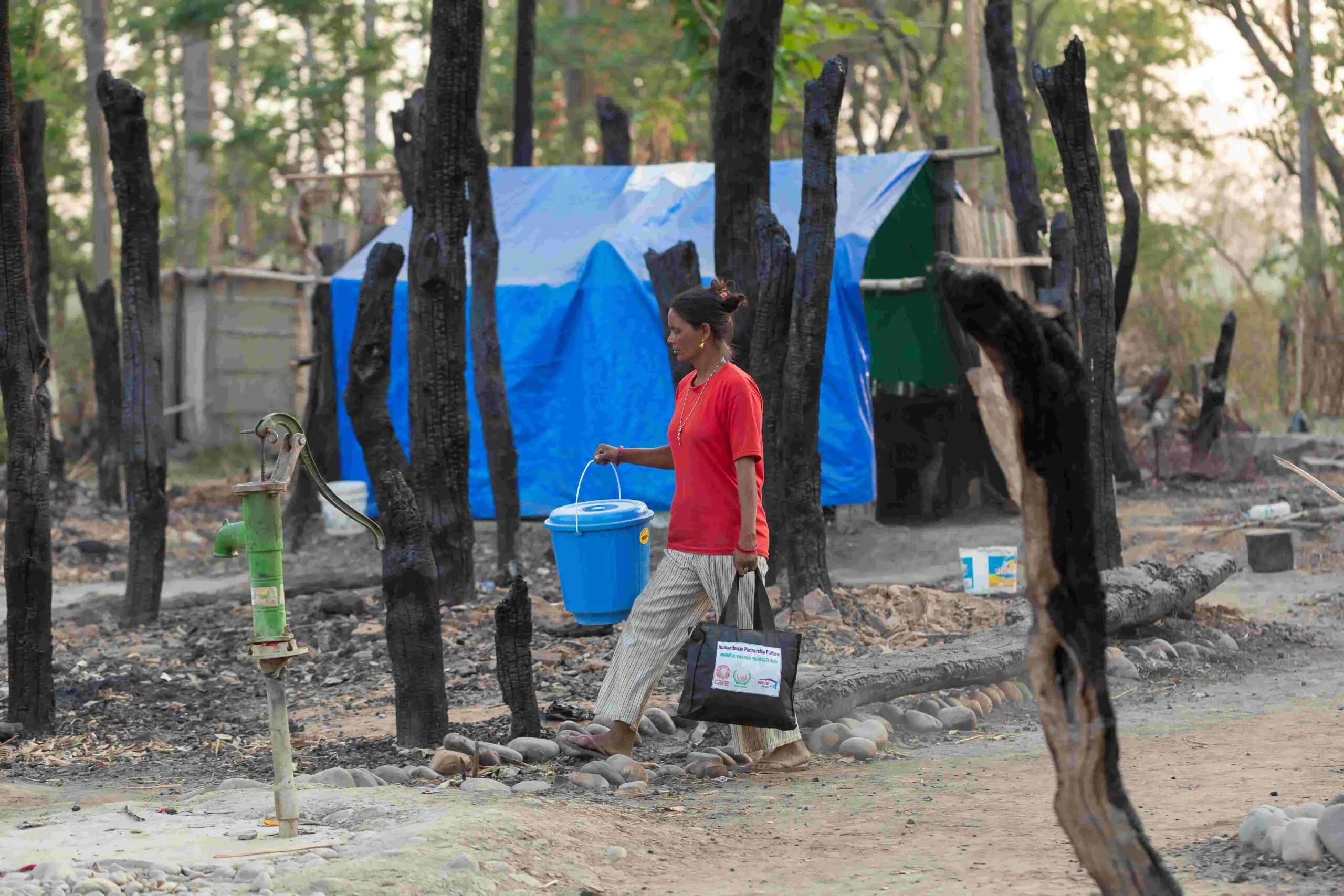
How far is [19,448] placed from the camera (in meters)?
5.83

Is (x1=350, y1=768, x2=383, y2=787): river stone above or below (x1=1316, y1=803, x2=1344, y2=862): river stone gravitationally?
below

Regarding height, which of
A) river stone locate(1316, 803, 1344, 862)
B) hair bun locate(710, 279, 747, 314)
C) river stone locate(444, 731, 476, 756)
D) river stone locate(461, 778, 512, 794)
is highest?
hair bun locate(710, 279, 747, 314)

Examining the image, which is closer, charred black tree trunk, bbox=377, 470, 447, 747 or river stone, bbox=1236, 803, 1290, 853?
river stone, bbox=1236, 803, 1290, 853

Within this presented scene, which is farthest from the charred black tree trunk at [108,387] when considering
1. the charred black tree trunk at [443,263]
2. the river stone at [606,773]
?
the river stone at [606,773]

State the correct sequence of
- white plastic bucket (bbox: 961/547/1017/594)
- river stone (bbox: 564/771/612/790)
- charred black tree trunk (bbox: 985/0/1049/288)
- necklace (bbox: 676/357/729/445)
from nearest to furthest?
river stone (bbox: 564/771/612/790) → necklace (bbox: 676/357/729/445) → white plastic bucket (bbox: 961/547/1017/594) → charred black tree trunk (bbox: 985/0/1049/288)

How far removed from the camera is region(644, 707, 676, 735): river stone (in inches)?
233

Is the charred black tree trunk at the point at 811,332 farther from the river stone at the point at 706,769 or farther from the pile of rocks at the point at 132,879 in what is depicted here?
the pile of rocks at the point at 132,879

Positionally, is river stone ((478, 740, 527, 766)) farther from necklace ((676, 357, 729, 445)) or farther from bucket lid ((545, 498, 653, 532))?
necklace ((676, 357, 729, 445))

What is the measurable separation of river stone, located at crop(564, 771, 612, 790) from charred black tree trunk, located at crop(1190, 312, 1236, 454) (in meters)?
11.2

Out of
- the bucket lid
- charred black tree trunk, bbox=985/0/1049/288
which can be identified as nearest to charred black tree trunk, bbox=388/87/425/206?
charred black tree trunk, bbox=985/0/1049/288

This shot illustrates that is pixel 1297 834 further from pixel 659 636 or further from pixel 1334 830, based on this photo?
pixel 659 636

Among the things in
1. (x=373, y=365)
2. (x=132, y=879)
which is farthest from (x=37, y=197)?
(x=132, y=879)

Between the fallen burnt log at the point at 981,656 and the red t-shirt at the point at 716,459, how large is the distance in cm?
89

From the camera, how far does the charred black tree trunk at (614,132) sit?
1459cm
